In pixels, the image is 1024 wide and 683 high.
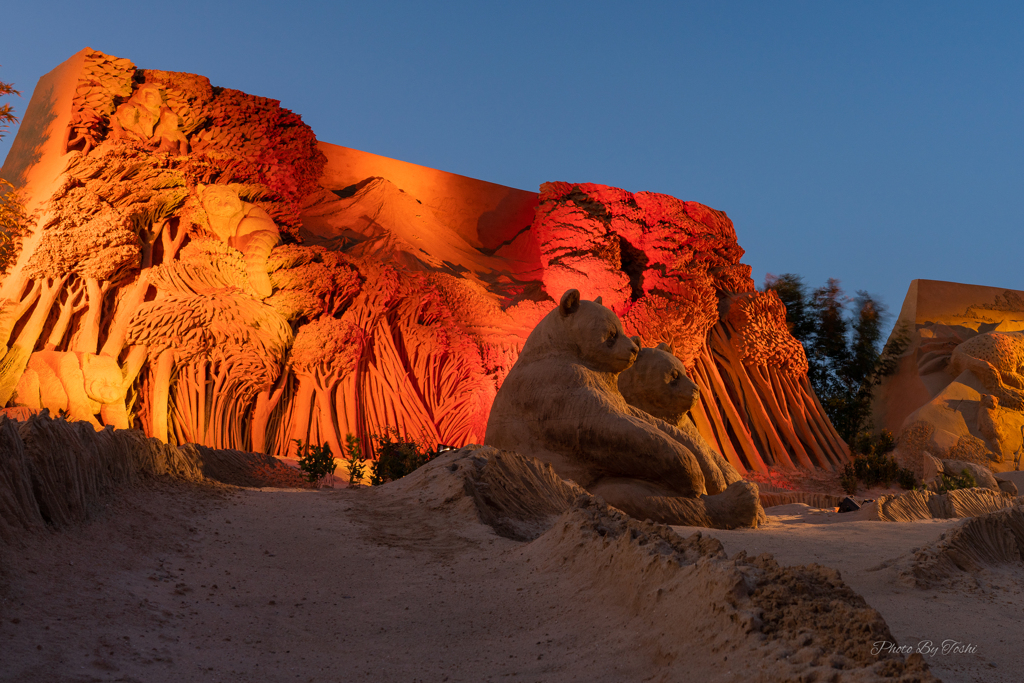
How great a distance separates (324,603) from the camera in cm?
219

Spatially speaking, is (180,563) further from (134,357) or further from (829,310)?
(829,310)

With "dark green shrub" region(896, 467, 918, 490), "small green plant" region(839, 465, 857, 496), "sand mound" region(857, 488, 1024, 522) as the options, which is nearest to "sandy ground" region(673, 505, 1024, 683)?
"sand mound" region(857, 488, 1024, 522)

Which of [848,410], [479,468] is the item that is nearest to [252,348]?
[479,468]

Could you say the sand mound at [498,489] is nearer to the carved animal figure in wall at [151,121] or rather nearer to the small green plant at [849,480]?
the carved animal figure in wall at [151,121]

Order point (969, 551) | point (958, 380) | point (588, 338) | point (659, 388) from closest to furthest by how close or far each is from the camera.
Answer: point (969, 551) < point (588, 338) < point (659, 388) < point (958, 380)

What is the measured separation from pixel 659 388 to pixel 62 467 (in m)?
3.88

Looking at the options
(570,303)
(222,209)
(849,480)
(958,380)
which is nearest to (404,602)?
(570,303)

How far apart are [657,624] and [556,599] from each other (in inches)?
17.3

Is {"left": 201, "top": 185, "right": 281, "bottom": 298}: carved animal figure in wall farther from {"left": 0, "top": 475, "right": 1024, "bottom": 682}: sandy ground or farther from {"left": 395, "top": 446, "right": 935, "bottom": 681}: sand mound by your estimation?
{"left": 395, "top": 446, "right": 935, "bottom": 681}: sand mound

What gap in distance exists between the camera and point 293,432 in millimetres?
8070

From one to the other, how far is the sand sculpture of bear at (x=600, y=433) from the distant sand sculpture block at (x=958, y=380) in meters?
8.24

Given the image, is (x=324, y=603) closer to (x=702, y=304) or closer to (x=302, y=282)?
(x=302, y=282)

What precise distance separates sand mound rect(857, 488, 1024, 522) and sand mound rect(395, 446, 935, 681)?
2791mm

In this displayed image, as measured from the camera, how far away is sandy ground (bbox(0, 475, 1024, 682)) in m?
1.68
